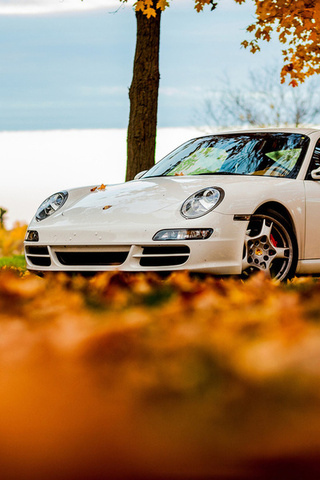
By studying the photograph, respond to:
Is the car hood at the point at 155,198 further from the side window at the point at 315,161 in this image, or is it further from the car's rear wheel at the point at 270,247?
the side window at the point at 315,161

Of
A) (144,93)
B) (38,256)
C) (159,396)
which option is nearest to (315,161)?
(38,256)

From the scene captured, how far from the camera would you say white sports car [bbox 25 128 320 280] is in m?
5.51

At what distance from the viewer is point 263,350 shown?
8.11 feet

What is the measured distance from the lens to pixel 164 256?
215 inches

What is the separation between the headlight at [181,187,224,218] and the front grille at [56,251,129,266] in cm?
58

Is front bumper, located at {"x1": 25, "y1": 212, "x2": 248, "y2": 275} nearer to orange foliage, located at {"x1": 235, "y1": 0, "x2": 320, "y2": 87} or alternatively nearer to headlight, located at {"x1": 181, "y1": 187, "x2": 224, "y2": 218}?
headlight, located at {"x1": 181, "y1": 187, "x2": 224, "y2": 218}

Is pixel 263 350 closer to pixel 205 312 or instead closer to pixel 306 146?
pixel 205 312

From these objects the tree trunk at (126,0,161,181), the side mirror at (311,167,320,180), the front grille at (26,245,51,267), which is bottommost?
the front grille at (26,245,51,267)

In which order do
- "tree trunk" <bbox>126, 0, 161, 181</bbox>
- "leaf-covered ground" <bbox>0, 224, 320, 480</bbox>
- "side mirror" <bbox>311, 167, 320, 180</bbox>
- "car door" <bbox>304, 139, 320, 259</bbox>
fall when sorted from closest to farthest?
1. "leaf-covered ground" <bbox>0, 224, 320, 480</bbox>
2. "car door" <bbox>304, 139, 320, 259</bbox>
3. "side mirror" <bbox>311, 167, 320, 180</bbox>
4. "tree trunk" <bbox>126, 0, 161, 181</bbox>

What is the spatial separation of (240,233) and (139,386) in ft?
11.3

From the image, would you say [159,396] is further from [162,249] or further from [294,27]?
[294,27]

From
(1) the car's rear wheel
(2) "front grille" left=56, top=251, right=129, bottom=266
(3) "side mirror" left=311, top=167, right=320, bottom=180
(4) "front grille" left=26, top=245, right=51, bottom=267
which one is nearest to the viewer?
(2) "front grille" left=56, top=251, right=129, bottom=266

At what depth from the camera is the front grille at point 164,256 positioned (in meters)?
5.46

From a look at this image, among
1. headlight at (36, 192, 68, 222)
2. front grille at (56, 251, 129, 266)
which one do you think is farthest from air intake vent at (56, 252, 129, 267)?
headlight at (36, 192, 68, 222)
